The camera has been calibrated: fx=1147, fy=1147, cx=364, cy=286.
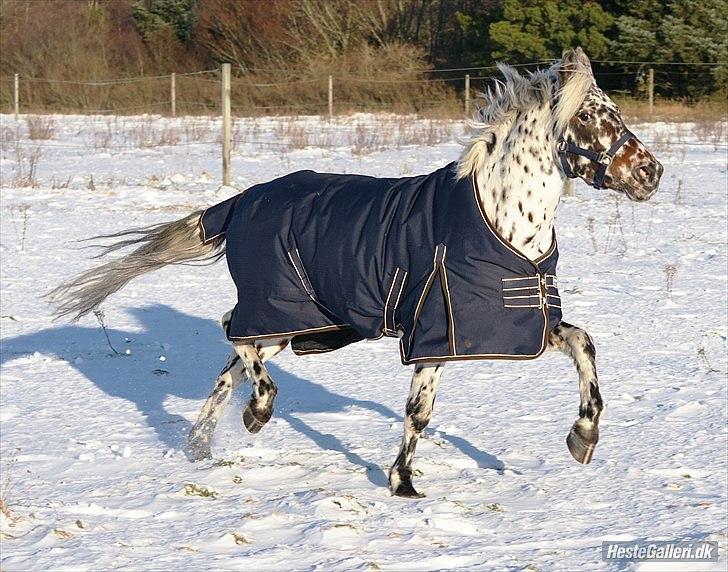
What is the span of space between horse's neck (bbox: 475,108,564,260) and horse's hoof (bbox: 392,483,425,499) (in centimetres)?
98

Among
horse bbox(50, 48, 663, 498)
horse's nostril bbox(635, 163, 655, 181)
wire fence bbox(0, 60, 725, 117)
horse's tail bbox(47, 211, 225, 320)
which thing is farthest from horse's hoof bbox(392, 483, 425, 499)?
wire fence bbox(0, 60, 725, 117)

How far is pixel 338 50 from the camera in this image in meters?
38.2

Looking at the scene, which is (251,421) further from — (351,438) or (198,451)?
(351,438)

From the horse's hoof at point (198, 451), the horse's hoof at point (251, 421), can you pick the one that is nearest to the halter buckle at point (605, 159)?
the horse's hoof at point (251, 421)

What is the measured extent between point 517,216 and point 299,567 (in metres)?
1.51

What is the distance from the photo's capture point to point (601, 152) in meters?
4.16

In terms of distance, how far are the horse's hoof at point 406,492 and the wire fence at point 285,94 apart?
22.7 m

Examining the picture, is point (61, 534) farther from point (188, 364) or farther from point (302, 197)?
point (188, 364)

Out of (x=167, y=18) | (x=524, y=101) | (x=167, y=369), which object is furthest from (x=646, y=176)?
(x=167, y=18)

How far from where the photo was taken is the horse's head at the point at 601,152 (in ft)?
13.6

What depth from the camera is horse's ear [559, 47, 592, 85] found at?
4270mm

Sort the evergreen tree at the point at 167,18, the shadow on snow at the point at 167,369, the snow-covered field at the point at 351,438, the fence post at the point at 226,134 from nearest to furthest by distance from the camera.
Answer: the snow-covered field at the point at 351,438 < the shadow on snow at the point at 167,369 < the fence post at the point at 226,134 < the evergreen tree at the point at 167,18

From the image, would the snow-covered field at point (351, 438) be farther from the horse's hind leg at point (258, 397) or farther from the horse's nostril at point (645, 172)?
the horse's nostril at point (645, 172)

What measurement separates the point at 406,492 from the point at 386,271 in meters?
0.84
